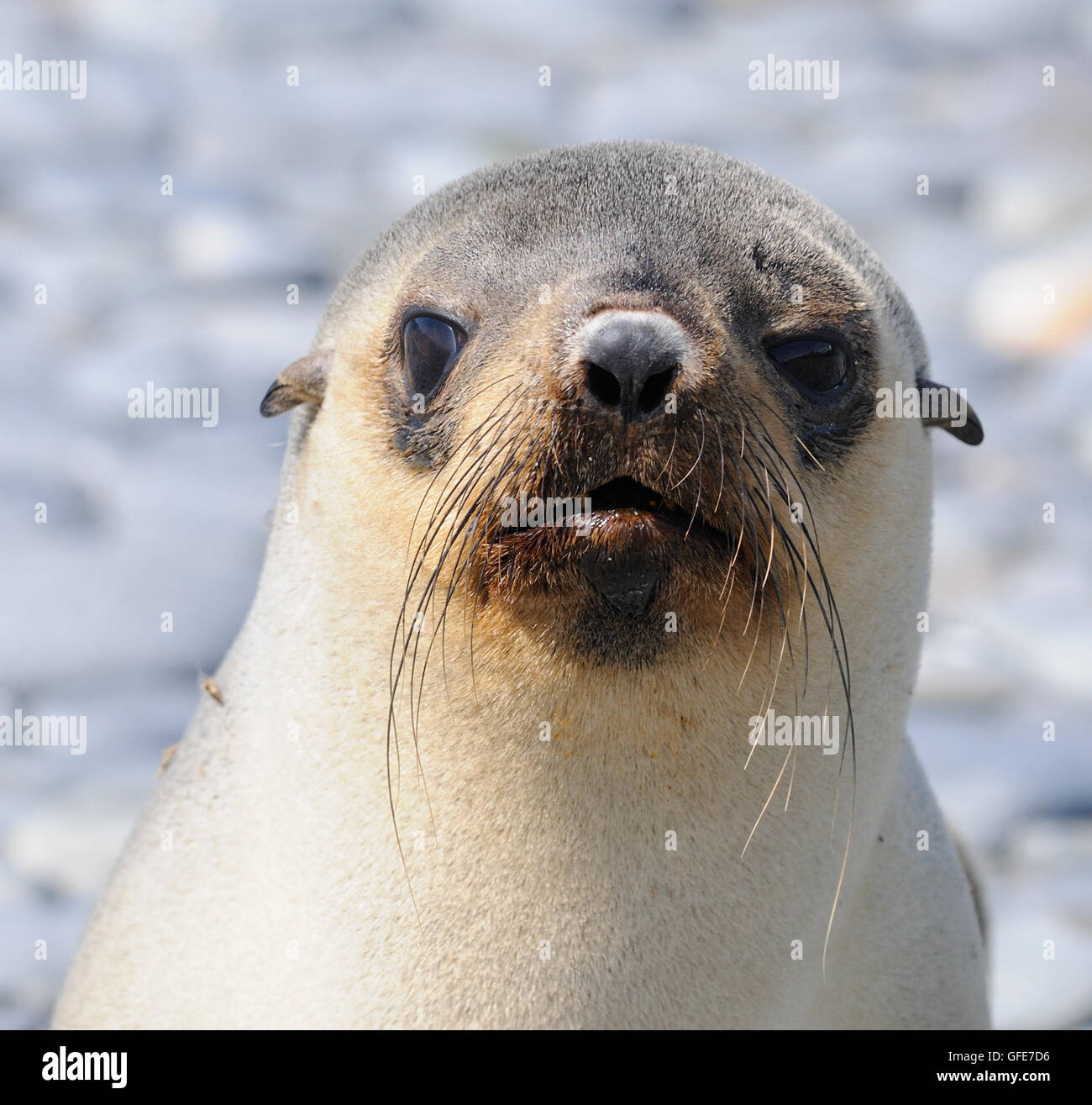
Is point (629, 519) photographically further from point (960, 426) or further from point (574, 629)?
point (960, 426)

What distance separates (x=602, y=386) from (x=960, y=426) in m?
1.13

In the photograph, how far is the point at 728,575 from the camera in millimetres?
2480

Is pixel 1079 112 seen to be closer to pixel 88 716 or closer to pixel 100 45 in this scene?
pixel 100 45

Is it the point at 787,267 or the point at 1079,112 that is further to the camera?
the point at 1079,112

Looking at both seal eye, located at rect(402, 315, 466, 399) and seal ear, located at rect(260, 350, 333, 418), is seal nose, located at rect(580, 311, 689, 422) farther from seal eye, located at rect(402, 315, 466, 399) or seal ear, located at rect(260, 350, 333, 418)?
seal ear, located at rect(260, 350, 333, 418)

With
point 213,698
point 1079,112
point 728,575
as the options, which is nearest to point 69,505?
point 213,698

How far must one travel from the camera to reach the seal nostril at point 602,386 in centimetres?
238

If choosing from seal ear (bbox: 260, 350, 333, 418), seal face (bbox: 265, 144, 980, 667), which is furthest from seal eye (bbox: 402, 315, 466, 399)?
seal ear (bbox: 260, 350, 333, 418)

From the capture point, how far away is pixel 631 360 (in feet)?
7.65

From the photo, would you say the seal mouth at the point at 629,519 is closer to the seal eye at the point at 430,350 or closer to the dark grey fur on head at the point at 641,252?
the dark grey fur on head at the point at 641,252

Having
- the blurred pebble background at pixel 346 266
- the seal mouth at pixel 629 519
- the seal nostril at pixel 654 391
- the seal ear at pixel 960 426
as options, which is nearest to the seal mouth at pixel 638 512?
the seal mouth at pixel 629 519

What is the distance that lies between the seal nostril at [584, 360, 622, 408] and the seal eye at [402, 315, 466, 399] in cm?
43

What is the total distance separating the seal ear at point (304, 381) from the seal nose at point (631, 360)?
0.87 metres

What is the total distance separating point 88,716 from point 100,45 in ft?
24.7
